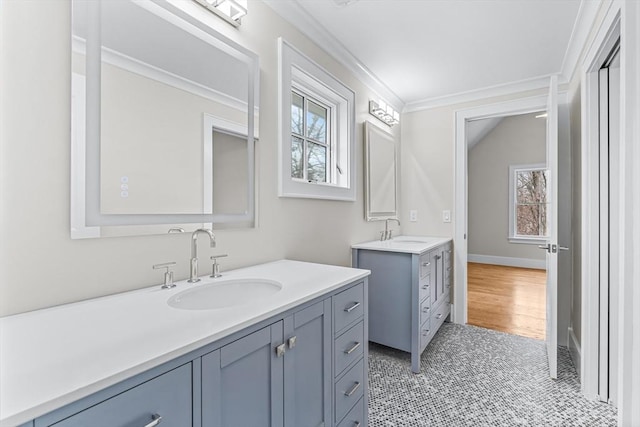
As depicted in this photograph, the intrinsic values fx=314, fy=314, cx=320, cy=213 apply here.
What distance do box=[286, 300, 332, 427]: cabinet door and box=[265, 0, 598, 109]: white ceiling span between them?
65.7 inches

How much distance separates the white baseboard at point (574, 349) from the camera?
2244 mm

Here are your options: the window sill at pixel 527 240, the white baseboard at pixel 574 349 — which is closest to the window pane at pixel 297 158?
the white baseboard at pixel 574 349

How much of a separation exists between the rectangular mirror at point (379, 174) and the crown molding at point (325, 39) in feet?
1.28

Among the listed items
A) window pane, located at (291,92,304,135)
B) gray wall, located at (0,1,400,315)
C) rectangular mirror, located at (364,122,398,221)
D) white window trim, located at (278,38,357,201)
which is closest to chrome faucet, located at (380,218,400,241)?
rectangular mirror, located at (364,122,398,221)

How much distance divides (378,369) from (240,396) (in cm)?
162

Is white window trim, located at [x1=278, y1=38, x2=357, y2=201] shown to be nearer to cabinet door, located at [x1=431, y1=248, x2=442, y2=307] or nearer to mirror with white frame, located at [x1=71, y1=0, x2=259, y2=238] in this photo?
mirror with white frame, located at [x1=71, y1=0, x2=259, y2=238]

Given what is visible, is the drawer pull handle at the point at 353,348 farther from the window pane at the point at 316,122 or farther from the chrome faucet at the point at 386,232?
the chrome faucet at the point at 386,232

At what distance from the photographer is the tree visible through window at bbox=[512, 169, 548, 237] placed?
5783mm

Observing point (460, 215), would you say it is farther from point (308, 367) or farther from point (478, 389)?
point (308, 367)

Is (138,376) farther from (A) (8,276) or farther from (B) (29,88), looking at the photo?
(B) (29,88)

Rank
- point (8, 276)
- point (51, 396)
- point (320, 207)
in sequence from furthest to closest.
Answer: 1. point (320, 207)
2. point (8, 276)
3. point (51, 396)

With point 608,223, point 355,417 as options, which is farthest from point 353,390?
point 608,223

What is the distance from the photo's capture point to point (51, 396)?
0.53 metres

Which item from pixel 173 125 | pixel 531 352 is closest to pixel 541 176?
pixel 531 352
